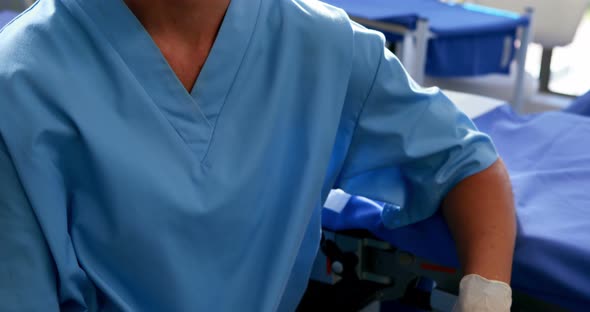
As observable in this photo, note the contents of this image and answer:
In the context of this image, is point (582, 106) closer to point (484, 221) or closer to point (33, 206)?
point (484, 221)

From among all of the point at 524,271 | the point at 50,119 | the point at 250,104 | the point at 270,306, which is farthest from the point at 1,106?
the point at 524,271

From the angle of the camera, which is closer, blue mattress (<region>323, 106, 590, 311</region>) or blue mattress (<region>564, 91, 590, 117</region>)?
blue mattress (<region>323, 106, 590, 311</region>)

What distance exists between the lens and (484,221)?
0.96m

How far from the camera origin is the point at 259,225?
0.91 meters

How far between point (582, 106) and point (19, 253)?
43.5 inches

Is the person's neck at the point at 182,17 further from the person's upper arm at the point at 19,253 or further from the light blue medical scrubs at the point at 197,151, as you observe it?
the person's upper arm at the point at 19,253

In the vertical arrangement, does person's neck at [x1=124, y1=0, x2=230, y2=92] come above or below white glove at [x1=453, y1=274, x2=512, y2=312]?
above

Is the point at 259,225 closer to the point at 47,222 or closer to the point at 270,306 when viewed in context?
the point at 270,306

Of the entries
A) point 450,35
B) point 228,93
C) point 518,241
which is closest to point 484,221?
point 518,241

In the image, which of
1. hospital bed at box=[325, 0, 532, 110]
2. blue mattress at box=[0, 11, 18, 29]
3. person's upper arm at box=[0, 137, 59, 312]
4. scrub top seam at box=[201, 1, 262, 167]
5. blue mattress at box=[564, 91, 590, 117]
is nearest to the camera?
person's upper arm at box=[0, 137, 59, 312]

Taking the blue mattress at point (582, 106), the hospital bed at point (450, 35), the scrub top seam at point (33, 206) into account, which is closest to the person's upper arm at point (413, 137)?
the scrub top seam at point (33, 206)

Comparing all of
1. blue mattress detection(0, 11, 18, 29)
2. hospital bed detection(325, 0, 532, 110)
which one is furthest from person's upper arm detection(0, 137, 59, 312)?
hospital bed detection(325, 0, 532, 110)

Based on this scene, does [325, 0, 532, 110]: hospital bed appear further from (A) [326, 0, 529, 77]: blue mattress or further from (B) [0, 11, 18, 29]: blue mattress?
(B) [0, 11, 18, 29]: blue mattress

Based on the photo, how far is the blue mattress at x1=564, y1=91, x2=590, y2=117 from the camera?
4.79 feet
